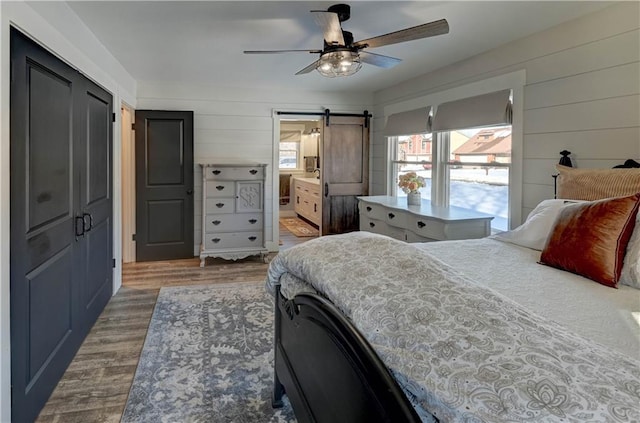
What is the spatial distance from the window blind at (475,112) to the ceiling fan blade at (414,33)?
141 centimetres

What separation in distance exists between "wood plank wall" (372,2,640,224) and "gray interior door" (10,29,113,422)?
3.44m

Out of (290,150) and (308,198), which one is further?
(290,150)

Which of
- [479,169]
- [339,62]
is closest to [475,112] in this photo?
[479,169]

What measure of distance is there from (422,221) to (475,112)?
1.15 m

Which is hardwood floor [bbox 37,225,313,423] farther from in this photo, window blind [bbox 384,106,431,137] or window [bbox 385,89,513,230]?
window blind [bbox 384,106,431,137]

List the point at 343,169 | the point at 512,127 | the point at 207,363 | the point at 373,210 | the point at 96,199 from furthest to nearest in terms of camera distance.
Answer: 1. the point at 343,169
2. the point at 373,210
3. the point at 512,127
4. the point at 96,199
5. the point at 207,363

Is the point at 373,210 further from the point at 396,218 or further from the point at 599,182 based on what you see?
the point at 599,182

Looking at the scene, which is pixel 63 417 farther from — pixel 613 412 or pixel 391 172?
pixel 391 172

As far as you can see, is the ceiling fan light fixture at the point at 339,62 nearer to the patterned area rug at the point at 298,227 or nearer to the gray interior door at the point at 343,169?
the gray interior door at the point at 343,169

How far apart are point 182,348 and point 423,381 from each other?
248 centimetres

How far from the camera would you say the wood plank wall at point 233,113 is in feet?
18.4

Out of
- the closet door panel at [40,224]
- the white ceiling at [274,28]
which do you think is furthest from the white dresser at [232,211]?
the closet door panel at [40,224]

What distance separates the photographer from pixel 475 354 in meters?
0.90

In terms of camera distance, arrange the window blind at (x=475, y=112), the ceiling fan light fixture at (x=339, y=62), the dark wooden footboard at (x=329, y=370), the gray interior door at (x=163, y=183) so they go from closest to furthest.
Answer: the dark wooden footboard at (x=329, y=370)
the ceiling fan light fixture at (x=339, y=62)
the window blind at (x=475, y=112)
the gray interior door at (x=163, y=183)
